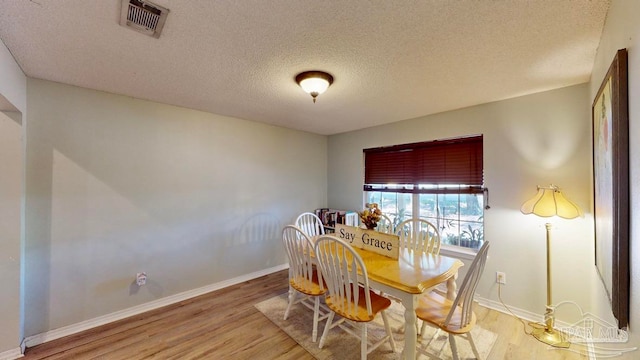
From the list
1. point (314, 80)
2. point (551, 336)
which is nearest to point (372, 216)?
point (314, 80)

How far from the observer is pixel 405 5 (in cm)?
129

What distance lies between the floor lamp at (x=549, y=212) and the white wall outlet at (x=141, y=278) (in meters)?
3.83

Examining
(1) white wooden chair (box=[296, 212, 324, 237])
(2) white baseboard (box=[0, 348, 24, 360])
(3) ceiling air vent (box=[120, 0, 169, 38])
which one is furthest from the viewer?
(1) white wooden chair (box=[296, 212, 324, 237])

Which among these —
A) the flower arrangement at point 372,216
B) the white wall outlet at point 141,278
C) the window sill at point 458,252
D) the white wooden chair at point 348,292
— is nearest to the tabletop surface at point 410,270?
the white wooden chair at point 348,292

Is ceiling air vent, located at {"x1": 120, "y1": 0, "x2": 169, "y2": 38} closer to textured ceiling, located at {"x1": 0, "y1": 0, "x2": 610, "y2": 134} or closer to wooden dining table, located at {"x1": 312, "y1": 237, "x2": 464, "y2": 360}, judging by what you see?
textured ceiling, located at {"x1": 0, "y1": 0, "x2": 610, "y2": 134}

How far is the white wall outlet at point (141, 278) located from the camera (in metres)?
2.64

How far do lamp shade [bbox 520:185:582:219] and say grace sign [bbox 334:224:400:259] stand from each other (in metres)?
1.28

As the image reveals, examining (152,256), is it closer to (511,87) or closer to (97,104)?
(97,104)

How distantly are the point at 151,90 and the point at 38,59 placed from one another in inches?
29.3

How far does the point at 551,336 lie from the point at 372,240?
5.74ft

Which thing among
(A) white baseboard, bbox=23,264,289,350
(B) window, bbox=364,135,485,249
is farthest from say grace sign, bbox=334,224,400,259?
(A) white baseboard, bbox=23,264,289,350

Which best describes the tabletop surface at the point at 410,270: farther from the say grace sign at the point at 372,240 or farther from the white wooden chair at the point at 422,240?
the white wooden chair at the point at 422,240

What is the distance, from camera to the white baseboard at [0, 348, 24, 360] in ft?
6.25

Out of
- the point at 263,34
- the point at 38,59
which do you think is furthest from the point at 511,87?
the point at 38,59
